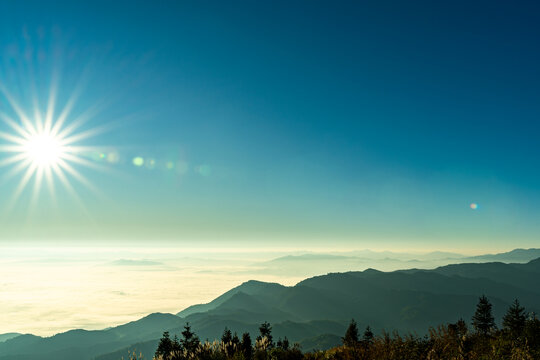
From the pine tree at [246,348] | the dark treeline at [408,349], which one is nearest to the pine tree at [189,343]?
the dark treeline at [408,349]

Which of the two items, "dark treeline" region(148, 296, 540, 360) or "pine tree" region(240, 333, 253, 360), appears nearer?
"dark treeline" region(148, 296, 540, 360)

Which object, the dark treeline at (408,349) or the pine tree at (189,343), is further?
the pine tree at (189,343)

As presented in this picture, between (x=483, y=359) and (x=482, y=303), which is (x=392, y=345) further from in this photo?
(x=482, y=303)

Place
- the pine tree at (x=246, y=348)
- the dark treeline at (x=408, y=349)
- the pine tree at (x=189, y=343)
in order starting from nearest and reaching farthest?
the dark treeline at (x=408, y=349) → the pine tree at (x=246, y=348) → the pine tree at (x=189, y=343)

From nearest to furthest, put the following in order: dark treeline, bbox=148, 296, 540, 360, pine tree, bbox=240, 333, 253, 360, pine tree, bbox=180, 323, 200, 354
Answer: dark treeline, bbox=148, 296, 540, 360 → pine tree, bbox=240, 333, 253, 360 → pine tree, bbox=180, 323, 200, 354

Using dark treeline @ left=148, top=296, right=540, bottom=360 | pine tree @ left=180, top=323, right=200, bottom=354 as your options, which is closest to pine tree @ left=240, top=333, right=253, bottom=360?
dark treeline @ left=148, top=296, right=540, bottom=360

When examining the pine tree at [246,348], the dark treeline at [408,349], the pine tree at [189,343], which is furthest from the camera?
the pine tree at [189,343]

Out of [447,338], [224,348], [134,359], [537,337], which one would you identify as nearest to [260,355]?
[224,348]

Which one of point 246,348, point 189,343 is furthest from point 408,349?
point 189,343

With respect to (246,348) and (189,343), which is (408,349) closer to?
(246,348)

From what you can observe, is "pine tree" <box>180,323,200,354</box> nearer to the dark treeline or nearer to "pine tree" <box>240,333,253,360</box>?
the dark treeline

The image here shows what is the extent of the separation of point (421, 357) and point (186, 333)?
3993 cm

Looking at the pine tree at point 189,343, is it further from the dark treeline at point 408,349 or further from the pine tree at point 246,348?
the pine tree at point 246,348

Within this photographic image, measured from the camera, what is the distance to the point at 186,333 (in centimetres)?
4353
